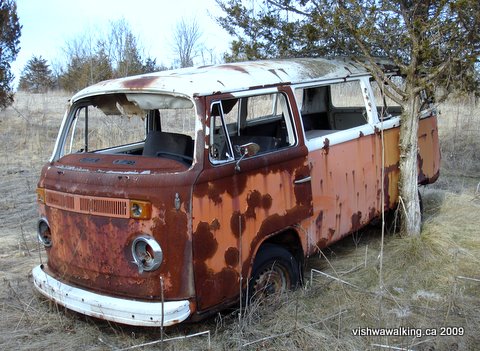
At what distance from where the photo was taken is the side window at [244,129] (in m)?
3.76

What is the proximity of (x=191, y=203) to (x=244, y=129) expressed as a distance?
227 cm

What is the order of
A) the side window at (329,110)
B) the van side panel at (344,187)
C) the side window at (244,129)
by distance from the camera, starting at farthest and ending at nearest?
the side window at (329,110) → the van side panel at (344,187) → the side window at (244,129)

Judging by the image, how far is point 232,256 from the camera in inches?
144

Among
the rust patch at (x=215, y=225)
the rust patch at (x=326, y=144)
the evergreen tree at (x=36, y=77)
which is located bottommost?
the rust patch at (x=215, y=225)

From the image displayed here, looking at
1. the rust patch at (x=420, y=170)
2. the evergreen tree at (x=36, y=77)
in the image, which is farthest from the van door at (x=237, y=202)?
the evergreen tree at (x=36, y=77)

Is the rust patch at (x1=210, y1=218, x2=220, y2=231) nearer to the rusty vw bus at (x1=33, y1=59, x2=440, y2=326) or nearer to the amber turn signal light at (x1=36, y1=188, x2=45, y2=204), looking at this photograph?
the rusty vw bus at (x1=33, y1=59, x2=440, y2=326)

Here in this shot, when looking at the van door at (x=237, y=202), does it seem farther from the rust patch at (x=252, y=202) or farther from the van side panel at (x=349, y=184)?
the van side panel at (x=349, y=184)

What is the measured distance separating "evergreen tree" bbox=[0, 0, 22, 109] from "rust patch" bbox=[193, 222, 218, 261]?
11.8 m

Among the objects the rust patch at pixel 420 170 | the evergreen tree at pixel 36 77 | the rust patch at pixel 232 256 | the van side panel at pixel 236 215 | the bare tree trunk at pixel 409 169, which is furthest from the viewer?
the evergreen tree at pixel 36 77

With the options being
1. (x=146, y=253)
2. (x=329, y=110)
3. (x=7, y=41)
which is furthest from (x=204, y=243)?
(x=7, y=41)

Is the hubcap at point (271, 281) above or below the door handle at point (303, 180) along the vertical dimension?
below

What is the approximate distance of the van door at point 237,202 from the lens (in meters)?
3.47

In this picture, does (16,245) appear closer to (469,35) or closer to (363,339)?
(363,339)

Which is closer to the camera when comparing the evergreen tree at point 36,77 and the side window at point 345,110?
the side window at point 345,110
